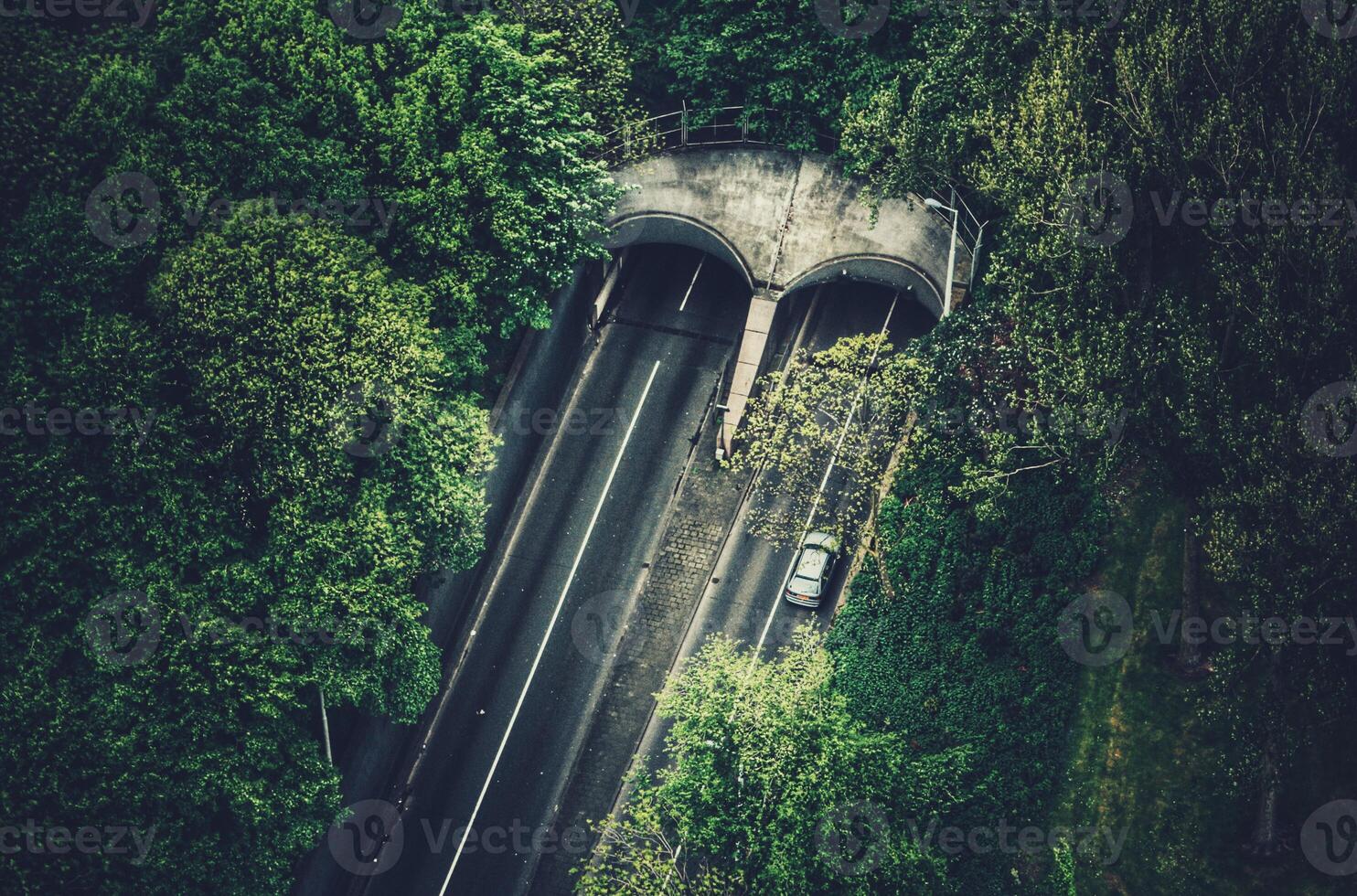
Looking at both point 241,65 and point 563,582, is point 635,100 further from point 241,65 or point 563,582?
point 563,582

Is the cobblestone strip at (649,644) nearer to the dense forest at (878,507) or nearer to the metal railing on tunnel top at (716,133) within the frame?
the dense forest at (878,507)

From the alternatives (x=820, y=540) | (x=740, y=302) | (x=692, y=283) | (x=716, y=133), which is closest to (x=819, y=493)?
(x=820, y=540)

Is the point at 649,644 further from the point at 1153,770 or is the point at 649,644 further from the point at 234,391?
the point at 1153,770

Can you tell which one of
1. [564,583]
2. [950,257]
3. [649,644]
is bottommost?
[649,644]

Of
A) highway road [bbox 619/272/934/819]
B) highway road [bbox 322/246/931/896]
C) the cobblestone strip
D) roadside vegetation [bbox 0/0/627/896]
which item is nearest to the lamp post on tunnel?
highway road [bbox 619/272/934/819]

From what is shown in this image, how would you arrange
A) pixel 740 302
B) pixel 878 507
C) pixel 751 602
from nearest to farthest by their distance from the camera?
pixel 878 507 → pixel 751 602 → pixel 740 302

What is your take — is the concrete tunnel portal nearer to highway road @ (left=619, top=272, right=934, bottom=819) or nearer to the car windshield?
highway road @ (left=619, top=272, right=934, bottom=819)

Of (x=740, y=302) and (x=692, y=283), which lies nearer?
(x=740, y=302)
